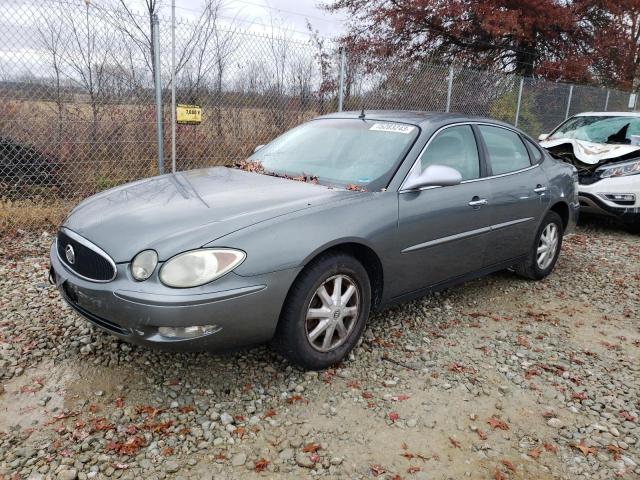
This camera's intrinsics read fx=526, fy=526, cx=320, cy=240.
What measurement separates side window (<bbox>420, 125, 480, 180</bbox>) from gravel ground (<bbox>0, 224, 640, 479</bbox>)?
1.13 m

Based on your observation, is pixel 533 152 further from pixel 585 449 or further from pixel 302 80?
pixel 302 80

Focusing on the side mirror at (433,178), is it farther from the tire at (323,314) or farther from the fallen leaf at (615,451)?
the fallen leaf at (615,451)

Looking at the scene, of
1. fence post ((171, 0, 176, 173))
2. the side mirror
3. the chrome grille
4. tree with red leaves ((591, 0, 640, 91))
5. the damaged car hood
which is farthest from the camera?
tree with red leaves ((591, 0, 640, 91))

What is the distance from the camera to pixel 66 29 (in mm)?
5422

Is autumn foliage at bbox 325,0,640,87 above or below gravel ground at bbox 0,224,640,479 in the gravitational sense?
above

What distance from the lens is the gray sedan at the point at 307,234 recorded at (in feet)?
8.38

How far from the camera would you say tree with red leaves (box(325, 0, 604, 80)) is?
12938 millimetres

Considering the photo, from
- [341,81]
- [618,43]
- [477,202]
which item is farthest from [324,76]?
[618,43]

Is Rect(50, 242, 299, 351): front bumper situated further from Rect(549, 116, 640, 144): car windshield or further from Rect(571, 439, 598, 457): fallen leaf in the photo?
Rect(549, 116, 640, 144): car windshield

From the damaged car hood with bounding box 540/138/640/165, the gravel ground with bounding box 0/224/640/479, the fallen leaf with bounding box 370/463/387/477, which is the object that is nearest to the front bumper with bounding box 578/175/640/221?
the damaged car hood with bounding box 540/138/640/165

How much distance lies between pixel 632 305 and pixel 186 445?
12.8ft

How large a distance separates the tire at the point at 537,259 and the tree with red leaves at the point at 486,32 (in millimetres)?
8948

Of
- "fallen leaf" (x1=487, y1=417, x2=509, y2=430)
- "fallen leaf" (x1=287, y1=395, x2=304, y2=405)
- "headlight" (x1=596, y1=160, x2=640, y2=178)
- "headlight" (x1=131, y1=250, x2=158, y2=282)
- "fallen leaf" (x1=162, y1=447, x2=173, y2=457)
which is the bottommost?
"fallen leaf" (x1=162, y1=447, x2=173, y2=457)

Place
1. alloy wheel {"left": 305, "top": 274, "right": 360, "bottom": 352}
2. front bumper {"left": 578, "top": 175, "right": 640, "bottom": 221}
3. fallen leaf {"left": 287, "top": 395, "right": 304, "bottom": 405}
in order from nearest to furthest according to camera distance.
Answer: fallen leaf {"left": 287, "top": 395, "right": 304, "bottom": 405}, alloy wheel {"left": 305, "top": 274, "right": 360, "bottom": 352}, front bumper {"left": 578, "top": 175, "right": 640, "bottom": 221}
